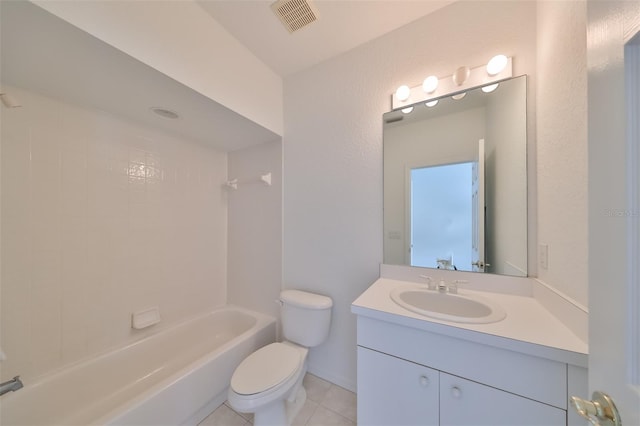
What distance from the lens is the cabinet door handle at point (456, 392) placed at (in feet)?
2.75

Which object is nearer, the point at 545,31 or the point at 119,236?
the point at 545,31

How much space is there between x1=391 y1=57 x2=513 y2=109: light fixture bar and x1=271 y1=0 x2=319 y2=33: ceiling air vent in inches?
27.3

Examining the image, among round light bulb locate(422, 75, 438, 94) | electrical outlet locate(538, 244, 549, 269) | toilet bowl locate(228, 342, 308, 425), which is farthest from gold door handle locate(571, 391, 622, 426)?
round light bulb locate(422, 75, 438, 94)

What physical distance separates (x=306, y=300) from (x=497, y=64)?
1810 millimetres

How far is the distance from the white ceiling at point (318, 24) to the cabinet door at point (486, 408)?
194 cm

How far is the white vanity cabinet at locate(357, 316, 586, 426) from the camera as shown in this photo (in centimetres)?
72

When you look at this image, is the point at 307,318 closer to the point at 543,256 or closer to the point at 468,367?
the point at 468,367

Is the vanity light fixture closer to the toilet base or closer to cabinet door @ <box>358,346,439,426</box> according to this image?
cabinet door @ <box>358,346,439,426</box>

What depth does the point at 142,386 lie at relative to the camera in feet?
4.90

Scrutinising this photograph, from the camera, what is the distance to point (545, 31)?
989 millimetres

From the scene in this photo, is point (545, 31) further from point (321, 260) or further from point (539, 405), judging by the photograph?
point (321, 260)

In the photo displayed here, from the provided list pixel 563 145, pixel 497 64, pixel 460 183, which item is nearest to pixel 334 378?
pixel 460 183

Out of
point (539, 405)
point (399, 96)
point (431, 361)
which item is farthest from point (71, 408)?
point (399, 96)

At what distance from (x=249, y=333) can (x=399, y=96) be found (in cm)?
203
